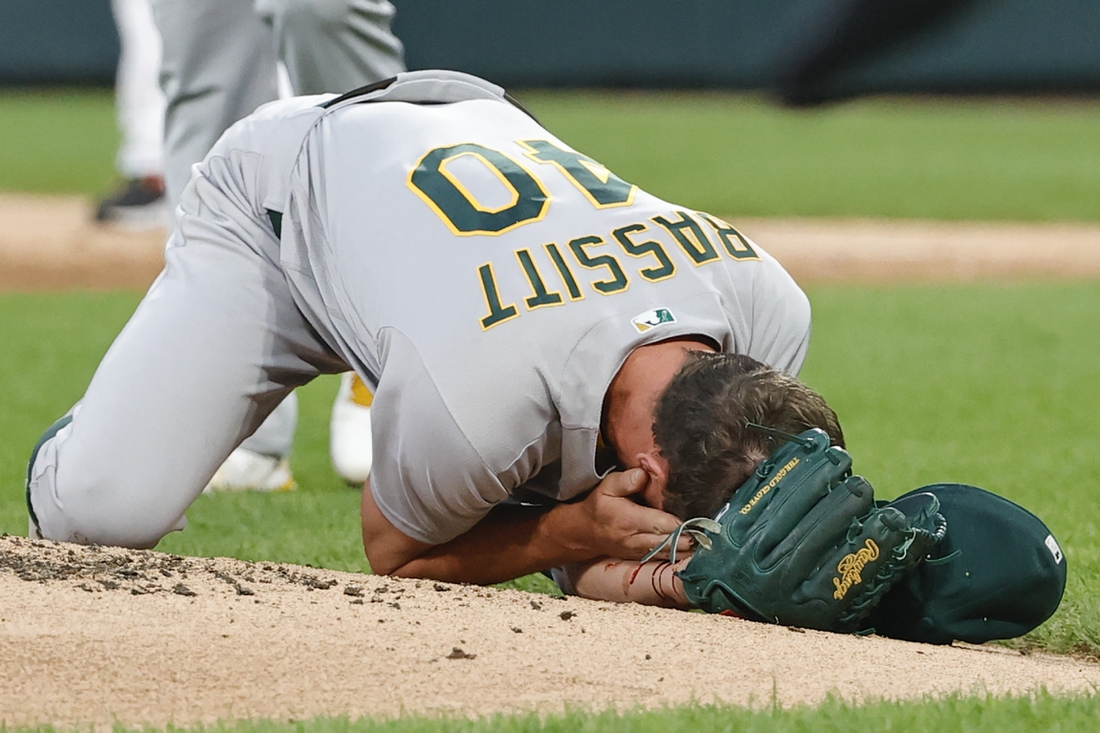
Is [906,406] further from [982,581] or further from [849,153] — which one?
[849,153]

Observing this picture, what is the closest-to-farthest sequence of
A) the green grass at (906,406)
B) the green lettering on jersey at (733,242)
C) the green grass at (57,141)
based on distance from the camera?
the green lettering on jersey at (733,242) → the green grass at (906,406) → the green grass at (57,141)

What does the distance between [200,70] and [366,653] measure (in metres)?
1.89

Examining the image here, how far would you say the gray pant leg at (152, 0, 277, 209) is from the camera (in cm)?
329

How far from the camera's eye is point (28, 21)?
46.4 feet

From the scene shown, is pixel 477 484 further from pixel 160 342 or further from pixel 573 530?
pixel 160 342

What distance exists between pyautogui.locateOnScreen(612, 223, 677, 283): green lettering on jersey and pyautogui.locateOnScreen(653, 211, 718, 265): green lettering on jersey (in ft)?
0.14

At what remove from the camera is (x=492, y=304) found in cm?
208

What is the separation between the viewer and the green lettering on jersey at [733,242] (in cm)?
227

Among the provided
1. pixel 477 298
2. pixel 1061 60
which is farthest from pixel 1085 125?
pixel 477 298

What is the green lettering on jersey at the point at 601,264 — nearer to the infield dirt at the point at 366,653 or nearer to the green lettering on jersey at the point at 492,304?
the green lettering on jersey at the point at 492,304

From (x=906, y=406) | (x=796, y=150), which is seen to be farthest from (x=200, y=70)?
(x=796, y=150)

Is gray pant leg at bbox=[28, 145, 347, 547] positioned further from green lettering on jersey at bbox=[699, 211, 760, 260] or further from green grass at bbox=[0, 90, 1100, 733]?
green lettering on jersey at bbox=[699, 211, 760, 260]

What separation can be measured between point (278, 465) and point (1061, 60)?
11.9m

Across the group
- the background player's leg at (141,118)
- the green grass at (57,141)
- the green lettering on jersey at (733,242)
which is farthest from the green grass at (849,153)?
the green lettering on jersey at (733,242)
